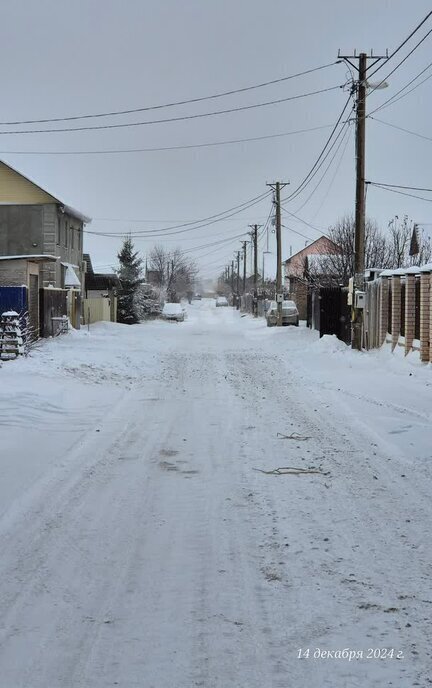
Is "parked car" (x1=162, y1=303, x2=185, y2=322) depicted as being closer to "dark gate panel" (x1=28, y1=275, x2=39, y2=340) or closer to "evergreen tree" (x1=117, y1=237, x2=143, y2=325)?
"evergreen tree" (x1=117, y1=237, x2=143, y2=325)

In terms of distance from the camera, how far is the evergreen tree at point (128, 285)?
177ft

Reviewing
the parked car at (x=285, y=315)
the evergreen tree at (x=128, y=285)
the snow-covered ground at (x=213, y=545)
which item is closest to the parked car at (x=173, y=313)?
the evergreen tree at (x=128, y=285)

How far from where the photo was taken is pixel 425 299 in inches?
638

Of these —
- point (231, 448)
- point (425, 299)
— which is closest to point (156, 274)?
point (425, 299)

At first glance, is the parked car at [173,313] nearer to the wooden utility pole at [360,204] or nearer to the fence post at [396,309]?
the wooden utility pole at [360,204]

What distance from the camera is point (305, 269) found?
4350 centimetres

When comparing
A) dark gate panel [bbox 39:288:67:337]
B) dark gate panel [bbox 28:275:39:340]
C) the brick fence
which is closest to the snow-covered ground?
the brick fence

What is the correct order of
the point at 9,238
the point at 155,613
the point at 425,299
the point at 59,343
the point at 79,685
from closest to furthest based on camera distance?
the point at 79,685 → the point at 155,613 → the point at 425,299 → the point at 59,343 → the point at 9,238

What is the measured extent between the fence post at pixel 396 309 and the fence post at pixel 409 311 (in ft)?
3.76

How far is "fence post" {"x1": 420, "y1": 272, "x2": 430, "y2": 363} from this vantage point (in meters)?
16.1

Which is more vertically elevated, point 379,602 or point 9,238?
point 9,238

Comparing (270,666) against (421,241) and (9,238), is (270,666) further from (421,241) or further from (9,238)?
(421,241)

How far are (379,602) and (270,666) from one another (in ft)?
3.22

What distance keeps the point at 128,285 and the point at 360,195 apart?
34.4 metres
